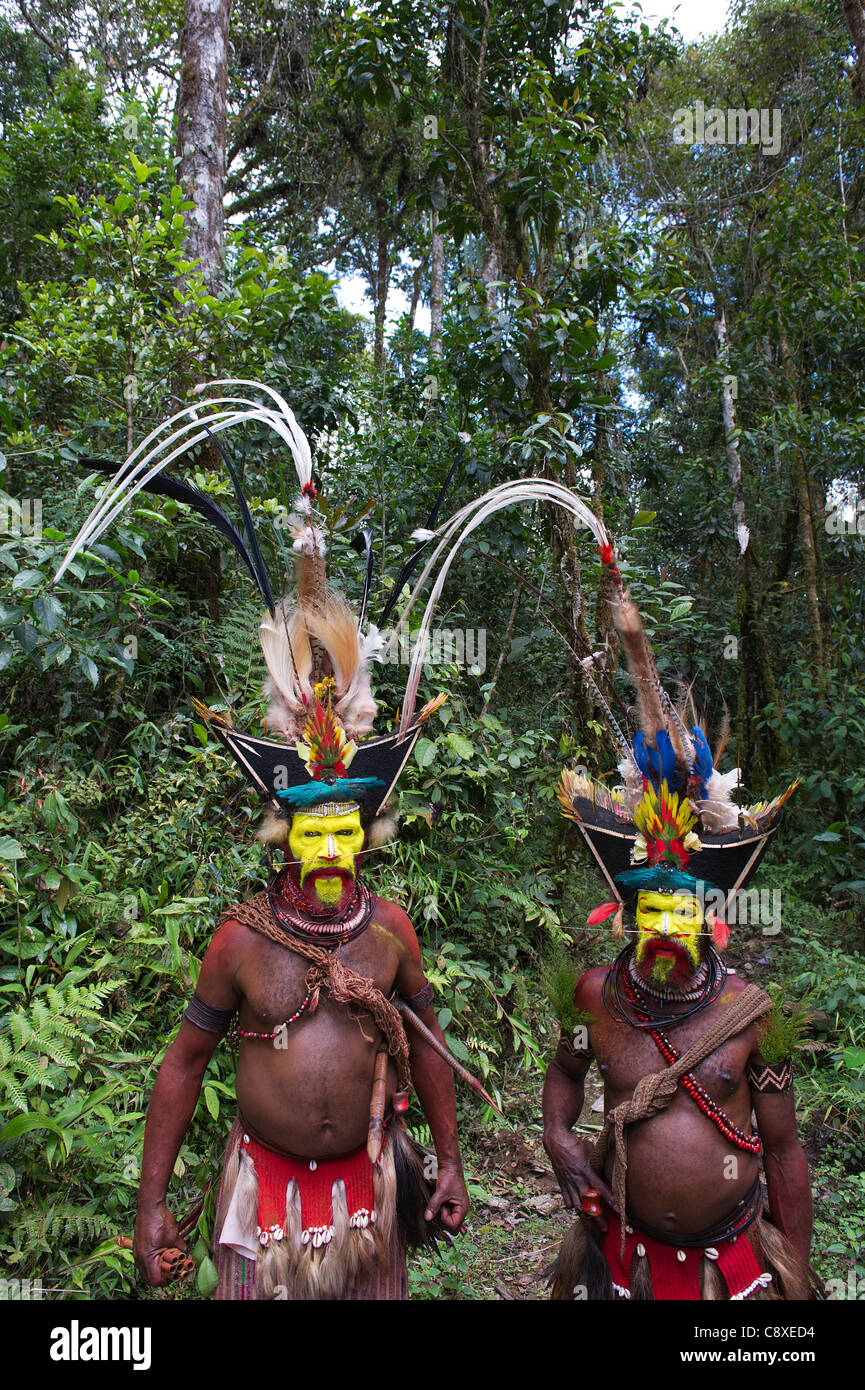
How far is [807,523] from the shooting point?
27.8 feet

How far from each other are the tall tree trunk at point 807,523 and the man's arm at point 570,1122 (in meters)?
6.32

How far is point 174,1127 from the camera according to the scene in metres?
2.15

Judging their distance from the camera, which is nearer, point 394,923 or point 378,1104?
point 378,1104

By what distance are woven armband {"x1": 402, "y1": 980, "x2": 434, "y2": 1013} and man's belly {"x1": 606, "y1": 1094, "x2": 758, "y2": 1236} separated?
0.68 meters

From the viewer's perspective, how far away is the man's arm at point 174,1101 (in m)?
2.08

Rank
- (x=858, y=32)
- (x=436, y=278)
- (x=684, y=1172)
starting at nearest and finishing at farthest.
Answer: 1. (x=684, y=1172)
2. (x=858, y=32)
3. (x=436, y=278)

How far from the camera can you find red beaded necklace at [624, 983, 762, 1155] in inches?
80.9

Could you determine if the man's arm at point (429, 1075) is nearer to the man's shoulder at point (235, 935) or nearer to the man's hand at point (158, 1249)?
the man's shoulder at point (235, 935)

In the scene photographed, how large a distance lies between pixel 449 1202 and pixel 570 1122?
41cm

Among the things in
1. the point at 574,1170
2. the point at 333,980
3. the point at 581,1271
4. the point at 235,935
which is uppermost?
the point at 235,935

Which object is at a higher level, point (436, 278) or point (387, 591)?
point (436, 278)

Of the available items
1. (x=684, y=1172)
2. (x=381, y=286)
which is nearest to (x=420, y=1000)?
(x=684, y=1172)
